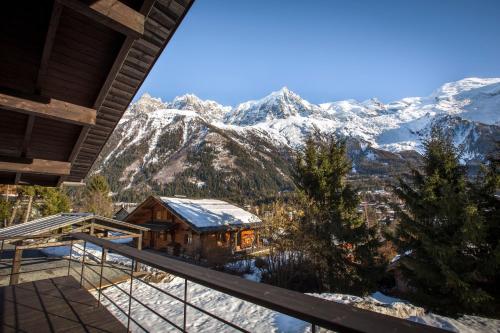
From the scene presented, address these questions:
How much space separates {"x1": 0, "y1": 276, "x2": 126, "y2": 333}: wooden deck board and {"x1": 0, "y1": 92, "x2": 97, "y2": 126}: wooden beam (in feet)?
9.41

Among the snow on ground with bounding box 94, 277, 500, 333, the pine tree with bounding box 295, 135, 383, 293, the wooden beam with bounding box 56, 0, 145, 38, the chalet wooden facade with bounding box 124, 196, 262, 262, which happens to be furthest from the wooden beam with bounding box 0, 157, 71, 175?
the chalet wooden facade with bounding box 124, 196, 262, 262

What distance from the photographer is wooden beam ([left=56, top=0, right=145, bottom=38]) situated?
A: 2741mm

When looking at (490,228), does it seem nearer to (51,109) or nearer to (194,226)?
(51,109)

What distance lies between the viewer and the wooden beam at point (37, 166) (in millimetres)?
6156

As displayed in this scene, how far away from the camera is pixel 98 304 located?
14.0 ft

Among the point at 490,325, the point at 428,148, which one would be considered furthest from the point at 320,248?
the point at 490,325

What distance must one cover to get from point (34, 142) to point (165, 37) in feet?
13.6

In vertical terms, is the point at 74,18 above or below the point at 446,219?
above

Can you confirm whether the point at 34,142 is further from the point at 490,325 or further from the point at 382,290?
the point at 382,290

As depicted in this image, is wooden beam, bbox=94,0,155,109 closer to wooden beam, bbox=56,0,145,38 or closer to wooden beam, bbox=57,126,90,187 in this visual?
wooden beam, bbox=56,0,145,38

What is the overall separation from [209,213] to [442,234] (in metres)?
20.9

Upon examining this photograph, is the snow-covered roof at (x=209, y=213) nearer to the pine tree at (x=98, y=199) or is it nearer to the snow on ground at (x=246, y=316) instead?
the snow on ground at (x=246, y=316)

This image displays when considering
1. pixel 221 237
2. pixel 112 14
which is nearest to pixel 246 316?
pixel 112 14

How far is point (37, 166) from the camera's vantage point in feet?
21.5
